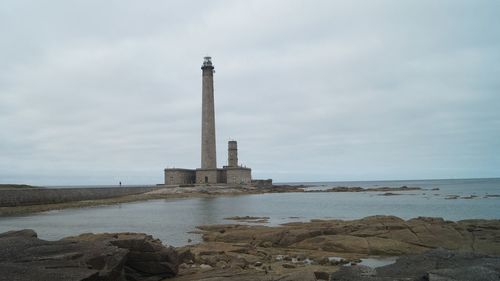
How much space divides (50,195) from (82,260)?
4479 centimetres

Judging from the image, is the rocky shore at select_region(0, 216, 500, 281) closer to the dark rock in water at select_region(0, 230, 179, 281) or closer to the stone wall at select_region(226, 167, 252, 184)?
the dark rock in water at select_region(0, 230, 179, 281)

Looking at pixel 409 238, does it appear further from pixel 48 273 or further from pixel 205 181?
pixel 205 181

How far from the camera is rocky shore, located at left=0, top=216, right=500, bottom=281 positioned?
9031 mm

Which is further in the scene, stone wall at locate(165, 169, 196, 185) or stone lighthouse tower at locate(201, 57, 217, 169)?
stone wall at locate(165, 169, 196, 185)

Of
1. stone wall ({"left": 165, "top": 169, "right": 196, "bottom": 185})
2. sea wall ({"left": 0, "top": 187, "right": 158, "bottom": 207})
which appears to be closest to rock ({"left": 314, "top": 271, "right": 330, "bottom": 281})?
sea wall ({"left": 0, "top": 187, "right": 158, "bottom": 207})

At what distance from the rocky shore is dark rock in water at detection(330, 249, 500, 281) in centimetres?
2

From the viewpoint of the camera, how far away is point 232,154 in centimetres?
8206

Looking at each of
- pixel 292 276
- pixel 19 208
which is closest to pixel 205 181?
pixel 19 208

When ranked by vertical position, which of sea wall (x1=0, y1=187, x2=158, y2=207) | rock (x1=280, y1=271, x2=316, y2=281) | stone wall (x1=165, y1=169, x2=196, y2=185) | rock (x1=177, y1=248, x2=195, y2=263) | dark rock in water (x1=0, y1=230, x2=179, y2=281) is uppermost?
stone wall (x1=165, y1=169, x2=196, y2=185)

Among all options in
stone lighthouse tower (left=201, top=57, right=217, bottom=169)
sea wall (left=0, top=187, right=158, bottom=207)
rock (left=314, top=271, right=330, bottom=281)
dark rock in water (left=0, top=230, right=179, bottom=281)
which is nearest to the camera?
dark rock in water (left=0, top=230, right=179, bottom=281)

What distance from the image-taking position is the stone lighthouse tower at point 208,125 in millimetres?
75562

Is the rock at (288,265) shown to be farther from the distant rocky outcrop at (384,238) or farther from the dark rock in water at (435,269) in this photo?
the distant rocky outcrop at (384,238)

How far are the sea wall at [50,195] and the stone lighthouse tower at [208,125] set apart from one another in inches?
582

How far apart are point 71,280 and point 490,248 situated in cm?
1490
